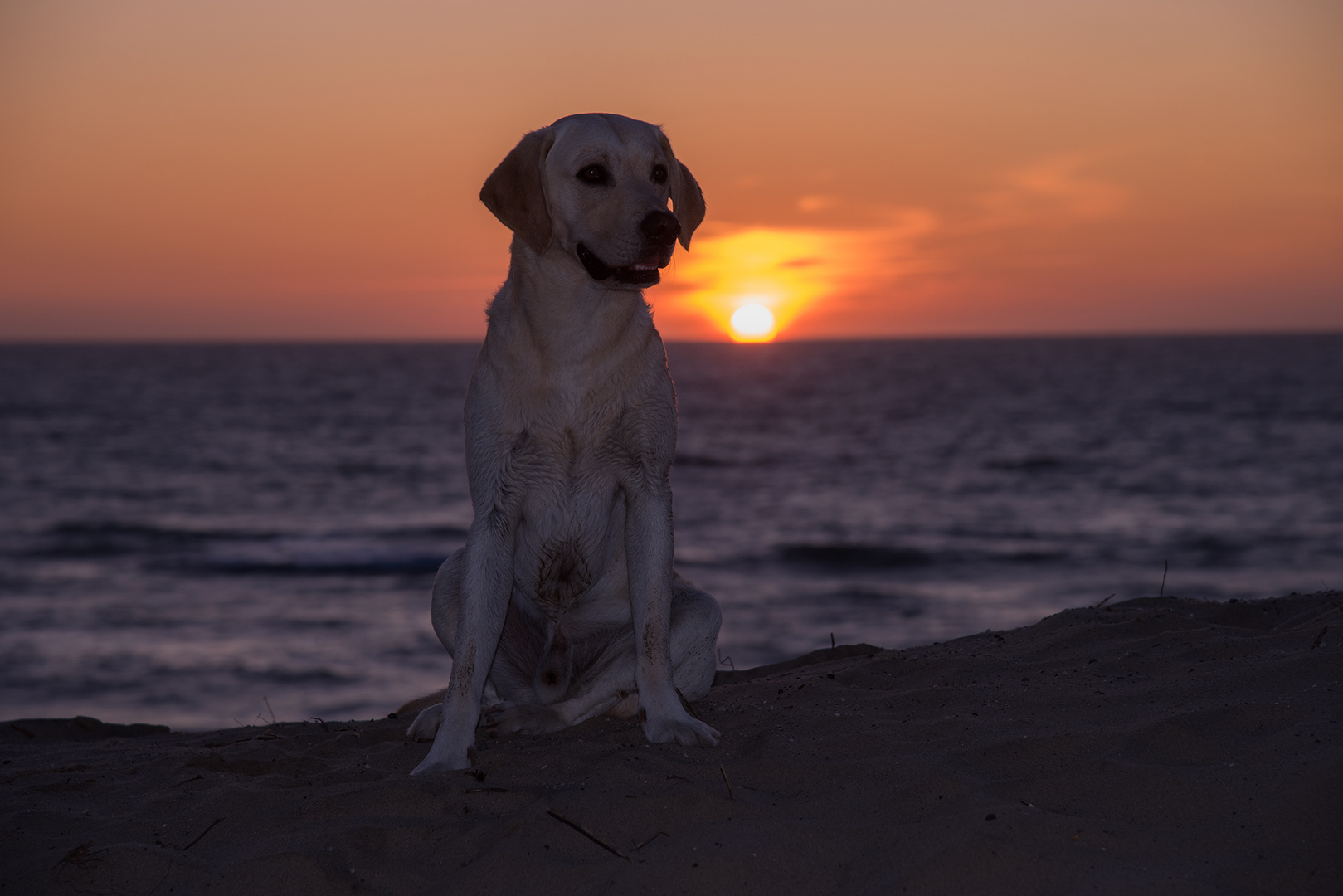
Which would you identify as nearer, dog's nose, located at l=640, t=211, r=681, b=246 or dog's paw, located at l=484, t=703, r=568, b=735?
dog's nose, located at l=640, t=211, r=681, b=246

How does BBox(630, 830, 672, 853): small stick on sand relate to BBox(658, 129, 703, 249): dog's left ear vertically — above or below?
below

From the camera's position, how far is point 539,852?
262 cm

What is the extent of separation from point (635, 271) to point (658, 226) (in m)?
0.20

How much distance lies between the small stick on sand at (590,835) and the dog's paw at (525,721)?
4.43ft

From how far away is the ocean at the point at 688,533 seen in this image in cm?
955

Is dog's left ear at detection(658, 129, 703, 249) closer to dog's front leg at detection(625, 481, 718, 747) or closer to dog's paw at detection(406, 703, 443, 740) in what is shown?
dog's front leg at detection(625, 481, 718, 747)

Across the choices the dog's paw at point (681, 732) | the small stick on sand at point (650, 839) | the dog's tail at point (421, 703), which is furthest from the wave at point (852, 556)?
the small stick on sand at point (650, 839)

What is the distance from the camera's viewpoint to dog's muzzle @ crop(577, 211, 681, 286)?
3.85 meters

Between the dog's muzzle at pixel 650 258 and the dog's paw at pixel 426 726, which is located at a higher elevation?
the dog's muzzle at pixel 650 258

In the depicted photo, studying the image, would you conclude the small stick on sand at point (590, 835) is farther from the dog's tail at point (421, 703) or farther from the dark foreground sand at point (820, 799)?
the dog's tail at point (421, 703)

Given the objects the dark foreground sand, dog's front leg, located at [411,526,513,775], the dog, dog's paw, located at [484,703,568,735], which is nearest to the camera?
the dark foreground sand

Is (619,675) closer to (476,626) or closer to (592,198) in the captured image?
(476,626)

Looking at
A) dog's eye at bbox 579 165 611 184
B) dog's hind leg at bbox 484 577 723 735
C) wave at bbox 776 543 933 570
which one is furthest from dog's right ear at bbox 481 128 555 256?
wave at bbox 776 543 933 570

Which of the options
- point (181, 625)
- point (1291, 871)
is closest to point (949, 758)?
point (1291, 871)
